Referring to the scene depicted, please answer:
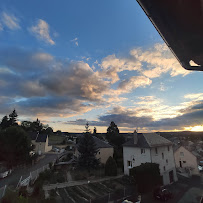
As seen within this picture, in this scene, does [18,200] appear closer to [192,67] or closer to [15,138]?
[192,67]

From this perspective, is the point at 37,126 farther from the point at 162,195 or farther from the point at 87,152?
the point at 162,195

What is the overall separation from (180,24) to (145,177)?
2018 cm

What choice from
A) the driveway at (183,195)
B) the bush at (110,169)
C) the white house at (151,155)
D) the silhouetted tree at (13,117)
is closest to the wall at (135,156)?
the white house at (151,155)

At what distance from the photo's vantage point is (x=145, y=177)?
1869cm

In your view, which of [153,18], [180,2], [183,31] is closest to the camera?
[180,2]

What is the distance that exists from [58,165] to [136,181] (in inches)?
652

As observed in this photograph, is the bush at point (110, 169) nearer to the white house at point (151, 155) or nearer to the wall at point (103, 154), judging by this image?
the white house at point (151, 155)

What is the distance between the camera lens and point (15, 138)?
2519 cm

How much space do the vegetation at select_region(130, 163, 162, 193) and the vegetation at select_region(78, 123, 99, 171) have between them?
25.8 feet

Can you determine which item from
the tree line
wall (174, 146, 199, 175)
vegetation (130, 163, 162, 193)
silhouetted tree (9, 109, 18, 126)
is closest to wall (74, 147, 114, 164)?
vegetation (130, 163, 162, 193)

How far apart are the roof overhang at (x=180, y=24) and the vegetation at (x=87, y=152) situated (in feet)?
77.6

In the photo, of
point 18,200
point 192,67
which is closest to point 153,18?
point 192,67

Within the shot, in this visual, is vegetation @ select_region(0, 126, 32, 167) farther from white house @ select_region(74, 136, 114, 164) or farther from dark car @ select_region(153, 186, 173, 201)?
dark car @ select_region(153, 186, 173, 201)

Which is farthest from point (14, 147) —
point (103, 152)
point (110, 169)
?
point (103, 152)
